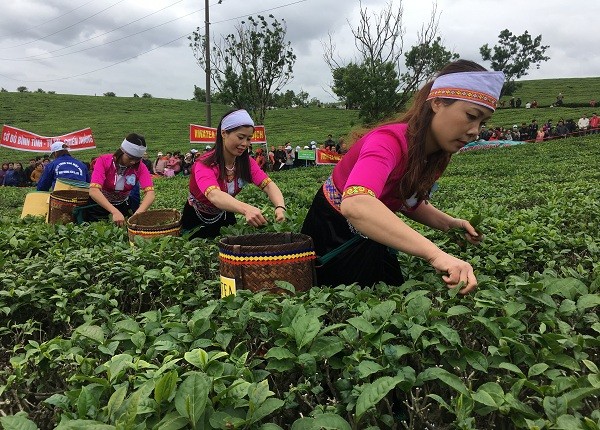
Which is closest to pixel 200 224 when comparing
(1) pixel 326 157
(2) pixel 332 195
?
(2) pixel 332 195

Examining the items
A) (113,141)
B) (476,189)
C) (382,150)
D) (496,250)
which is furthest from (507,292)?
(113,141)

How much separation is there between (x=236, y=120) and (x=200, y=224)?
3.37 feet

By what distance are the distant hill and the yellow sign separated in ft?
91.2

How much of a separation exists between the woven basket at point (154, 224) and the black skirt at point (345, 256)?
1.60 metres

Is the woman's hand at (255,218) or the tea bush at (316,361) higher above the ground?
the woman's hand at (255,218)

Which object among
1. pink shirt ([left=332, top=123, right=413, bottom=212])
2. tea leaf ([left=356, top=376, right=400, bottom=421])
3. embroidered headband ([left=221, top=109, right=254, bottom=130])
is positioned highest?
embroidered headband ([left=221, top=109, right=254, bottom=130])

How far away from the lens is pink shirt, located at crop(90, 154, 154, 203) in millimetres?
4871

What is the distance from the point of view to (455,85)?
2.01m

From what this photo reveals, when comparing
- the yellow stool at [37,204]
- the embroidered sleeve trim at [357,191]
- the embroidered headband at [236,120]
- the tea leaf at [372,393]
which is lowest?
the yellow stool at [37,204]

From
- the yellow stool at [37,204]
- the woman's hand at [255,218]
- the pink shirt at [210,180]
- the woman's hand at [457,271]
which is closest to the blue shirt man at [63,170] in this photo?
the yellow stool at [37,204]

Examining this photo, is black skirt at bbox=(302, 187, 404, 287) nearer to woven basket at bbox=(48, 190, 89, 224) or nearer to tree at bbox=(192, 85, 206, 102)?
woven basket at bbox=(48, 190, 89, 224)

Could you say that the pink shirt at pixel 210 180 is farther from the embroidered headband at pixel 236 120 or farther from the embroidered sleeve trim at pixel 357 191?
the embroidered sleeve trim at pixel 357 191

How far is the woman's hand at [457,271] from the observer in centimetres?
178

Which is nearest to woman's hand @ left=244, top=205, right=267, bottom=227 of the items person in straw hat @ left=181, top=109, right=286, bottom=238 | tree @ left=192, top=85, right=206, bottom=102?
person in straw hat @ left=181, top=109, right=286, bottom=238
